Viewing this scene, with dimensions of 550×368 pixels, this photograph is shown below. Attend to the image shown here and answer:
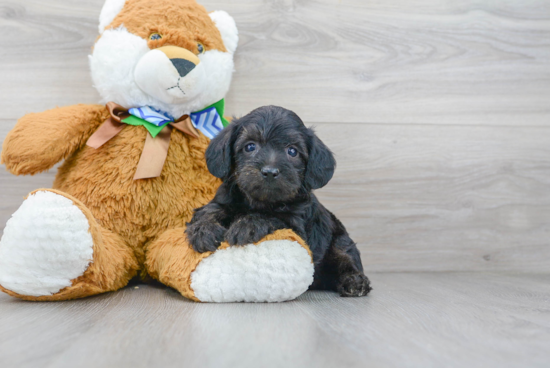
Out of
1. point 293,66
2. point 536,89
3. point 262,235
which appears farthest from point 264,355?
point 536,89

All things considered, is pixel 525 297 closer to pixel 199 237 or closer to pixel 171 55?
pixel 199 237

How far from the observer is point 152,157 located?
71.2 inches

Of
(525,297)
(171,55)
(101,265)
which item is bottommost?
(525,297)

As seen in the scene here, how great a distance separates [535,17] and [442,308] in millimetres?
1812

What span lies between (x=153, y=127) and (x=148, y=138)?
0.05 metres

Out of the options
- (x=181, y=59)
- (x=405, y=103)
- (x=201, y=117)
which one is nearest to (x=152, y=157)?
(x=201, y=117)

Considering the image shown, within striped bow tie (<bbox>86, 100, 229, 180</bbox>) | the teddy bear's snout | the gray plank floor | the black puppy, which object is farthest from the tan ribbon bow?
the gray plank floor

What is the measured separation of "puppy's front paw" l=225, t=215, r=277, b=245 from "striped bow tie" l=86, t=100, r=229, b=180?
47 centimetres

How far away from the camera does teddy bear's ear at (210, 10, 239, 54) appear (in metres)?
2.06

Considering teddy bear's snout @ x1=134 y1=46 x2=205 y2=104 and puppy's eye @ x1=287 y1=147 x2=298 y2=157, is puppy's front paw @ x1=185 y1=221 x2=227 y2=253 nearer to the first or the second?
puppy's eye @ x1=287 y1=147 x2=298 y2=157

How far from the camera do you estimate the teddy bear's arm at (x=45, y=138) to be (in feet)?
5.63

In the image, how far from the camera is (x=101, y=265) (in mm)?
1541

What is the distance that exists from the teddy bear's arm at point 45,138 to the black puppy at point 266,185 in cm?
57

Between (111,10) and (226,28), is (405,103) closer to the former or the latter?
(226,28)
